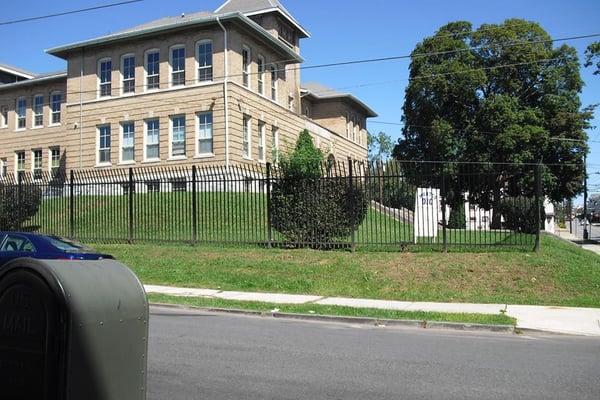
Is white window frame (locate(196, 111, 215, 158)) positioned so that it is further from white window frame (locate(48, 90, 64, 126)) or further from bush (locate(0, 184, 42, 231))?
white window frame (locate(48, 90, 64, 126))

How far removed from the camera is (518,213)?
1672 centimetres

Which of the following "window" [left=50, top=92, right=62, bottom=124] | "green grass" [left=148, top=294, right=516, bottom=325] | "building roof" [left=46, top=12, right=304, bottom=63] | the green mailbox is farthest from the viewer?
"window" [left=50, top=92, right=62, bottom=124]

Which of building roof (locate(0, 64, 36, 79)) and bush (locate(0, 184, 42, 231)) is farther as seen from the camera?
building roof (locate(0, 64, 36, 79))

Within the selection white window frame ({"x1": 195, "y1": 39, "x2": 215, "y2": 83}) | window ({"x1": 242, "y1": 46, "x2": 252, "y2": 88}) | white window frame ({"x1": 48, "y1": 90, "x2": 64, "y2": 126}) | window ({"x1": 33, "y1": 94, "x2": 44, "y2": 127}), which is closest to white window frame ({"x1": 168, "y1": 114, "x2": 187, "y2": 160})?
white window frame ({"x1": 195, "y1": 39, "x2": 215, "y2": 83})

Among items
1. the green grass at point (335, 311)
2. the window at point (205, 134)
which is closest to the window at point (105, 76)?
the window at point (205, 134)

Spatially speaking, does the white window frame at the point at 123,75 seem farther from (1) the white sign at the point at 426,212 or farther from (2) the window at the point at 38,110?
(1) the white sign at the point at 426,212

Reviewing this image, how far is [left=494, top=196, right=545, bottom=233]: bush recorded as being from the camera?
1617 centimetres

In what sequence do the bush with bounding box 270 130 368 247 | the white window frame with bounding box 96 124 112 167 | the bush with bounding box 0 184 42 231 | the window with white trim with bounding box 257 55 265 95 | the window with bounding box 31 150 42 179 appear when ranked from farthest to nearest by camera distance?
the window with bounding box 31 150 42 179 < the window with white trim with bounding box 257 55 265 95 < the white window frame with bounding box 96 124 112 167 < the bush with bounding box 0 184 42 231 < the bush with bounding box 270 130 368 247

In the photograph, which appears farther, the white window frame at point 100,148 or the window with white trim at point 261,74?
the window with white trim at point 261,74

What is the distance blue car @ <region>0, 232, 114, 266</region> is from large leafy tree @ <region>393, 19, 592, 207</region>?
35.4 m

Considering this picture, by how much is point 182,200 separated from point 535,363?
A: 13.9 m

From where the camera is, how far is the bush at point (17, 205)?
21422mm

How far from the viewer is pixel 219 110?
3281 centimetres

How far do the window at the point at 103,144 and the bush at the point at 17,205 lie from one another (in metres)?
15.1
